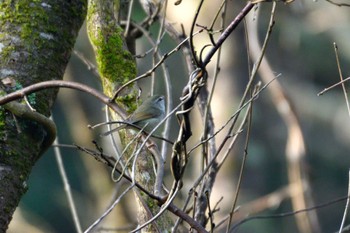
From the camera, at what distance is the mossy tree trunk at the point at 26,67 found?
8.39 feet

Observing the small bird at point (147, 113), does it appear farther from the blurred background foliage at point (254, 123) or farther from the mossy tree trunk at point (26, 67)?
the blurred background foliage at point (254, 123)

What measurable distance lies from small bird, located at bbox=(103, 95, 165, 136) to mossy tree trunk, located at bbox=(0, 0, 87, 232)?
276 mm

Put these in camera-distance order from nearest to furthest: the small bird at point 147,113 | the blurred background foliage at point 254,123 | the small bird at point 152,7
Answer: the small bird at point 147,113
the small bird at point 152,7
the blurred background foliage at point 254,123

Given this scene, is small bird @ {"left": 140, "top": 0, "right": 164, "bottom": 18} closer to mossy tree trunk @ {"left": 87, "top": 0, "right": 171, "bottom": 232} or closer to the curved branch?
mossy tree trunk @ {"left": 87, "top": 0, "right": 171, "bottom": 232}

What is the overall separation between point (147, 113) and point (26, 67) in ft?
2.17

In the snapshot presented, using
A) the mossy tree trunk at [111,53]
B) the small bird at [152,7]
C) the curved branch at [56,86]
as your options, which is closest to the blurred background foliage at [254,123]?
the small bird at [152,7]

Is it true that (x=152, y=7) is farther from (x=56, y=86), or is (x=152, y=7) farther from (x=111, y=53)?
(x=56, y=86)

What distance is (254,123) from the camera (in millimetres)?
10719

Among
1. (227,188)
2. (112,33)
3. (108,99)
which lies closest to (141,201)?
(108,99)

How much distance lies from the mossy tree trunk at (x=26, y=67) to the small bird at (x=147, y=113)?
0.90ft

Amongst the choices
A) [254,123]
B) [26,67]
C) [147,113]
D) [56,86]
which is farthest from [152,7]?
[254,123]

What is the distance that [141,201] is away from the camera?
7.99 feet

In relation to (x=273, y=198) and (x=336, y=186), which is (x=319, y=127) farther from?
(x=273, y=198)

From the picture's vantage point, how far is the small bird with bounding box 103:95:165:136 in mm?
2757
